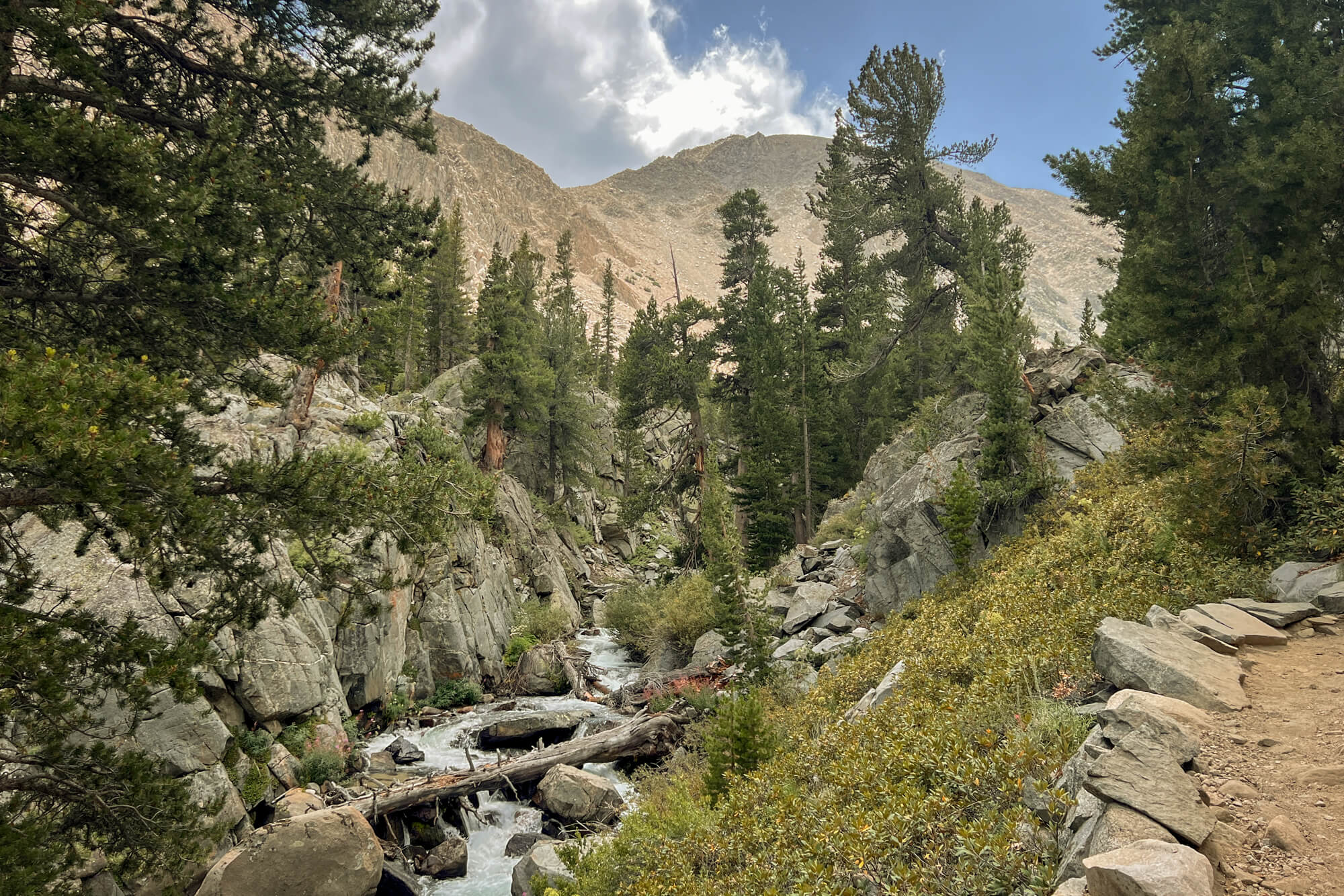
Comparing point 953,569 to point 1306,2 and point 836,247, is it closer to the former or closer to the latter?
point 1306,2

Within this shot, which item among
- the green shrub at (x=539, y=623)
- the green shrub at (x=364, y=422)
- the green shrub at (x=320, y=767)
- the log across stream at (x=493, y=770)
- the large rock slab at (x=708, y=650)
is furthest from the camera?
the green shrub at (x=539, y=623)

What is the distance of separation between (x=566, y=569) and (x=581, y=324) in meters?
36.2

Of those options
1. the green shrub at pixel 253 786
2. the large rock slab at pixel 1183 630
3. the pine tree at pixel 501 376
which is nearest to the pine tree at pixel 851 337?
the pine tree at pixel 501 376

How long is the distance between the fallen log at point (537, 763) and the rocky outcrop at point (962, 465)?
689cm

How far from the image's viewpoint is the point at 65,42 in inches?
231

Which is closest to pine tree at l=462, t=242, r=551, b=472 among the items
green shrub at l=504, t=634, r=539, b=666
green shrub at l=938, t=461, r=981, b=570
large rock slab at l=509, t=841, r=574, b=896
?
green shrub at l=504, t=634, r=539, b=666

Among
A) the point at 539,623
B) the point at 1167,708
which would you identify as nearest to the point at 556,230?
the point at 539,623

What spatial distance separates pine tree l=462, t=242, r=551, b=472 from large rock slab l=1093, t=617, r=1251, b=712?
85.6 ft

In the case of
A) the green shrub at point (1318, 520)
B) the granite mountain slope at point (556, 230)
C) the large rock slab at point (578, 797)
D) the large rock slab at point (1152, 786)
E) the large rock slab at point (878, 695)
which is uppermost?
the granite mountain slope at point (556, 230)

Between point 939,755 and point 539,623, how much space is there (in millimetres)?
21529

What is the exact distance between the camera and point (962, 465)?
54.5ft

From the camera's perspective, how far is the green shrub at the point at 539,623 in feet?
82.7

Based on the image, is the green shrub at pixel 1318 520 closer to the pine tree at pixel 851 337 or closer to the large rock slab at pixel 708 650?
the large rock slab at pixel 708 650

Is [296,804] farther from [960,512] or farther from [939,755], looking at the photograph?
[960,512]
